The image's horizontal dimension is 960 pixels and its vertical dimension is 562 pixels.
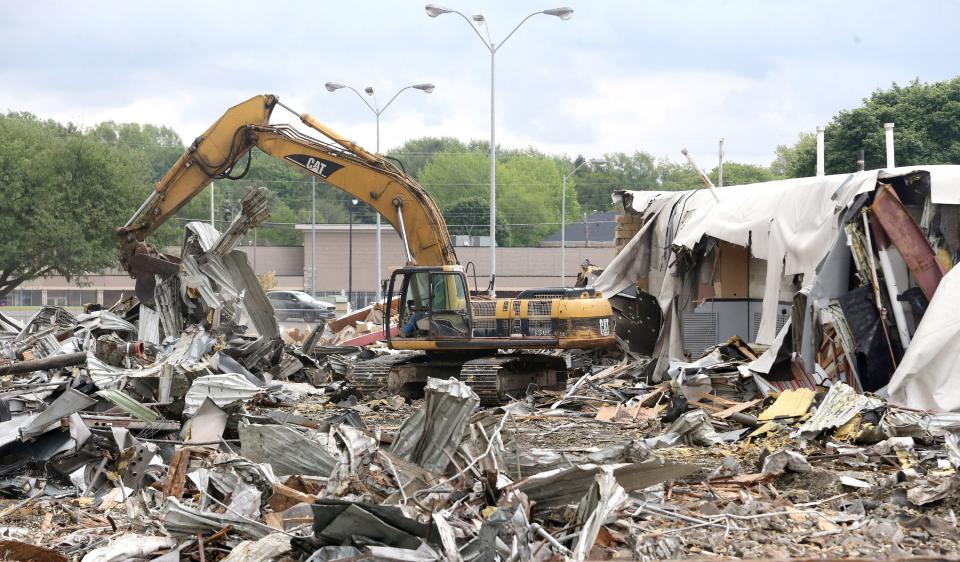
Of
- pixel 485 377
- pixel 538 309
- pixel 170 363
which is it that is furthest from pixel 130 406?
pixel 538 309

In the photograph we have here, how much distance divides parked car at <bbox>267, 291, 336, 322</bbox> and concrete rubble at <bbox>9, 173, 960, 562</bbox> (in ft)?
95.7

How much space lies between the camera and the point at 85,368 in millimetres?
14859

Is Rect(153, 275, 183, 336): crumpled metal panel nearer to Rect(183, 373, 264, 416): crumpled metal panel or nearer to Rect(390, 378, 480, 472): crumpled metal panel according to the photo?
Rect(183, 373, 264, 416): crumpled metal panel

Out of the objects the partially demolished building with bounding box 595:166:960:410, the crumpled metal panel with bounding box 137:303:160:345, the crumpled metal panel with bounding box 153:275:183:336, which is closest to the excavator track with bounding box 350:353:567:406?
the partially demolished building with bounding box 595:166:960:410

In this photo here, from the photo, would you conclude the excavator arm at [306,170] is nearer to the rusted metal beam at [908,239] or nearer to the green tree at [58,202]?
the rusted metal beam at [908,239]

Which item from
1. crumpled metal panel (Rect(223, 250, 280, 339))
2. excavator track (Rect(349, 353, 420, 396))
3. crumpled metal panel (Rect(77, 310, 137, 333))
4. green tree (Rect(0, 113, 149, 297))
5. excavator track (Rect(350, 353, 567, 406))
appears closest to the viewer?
excavator track (Rect(350, 353, 567, 406))

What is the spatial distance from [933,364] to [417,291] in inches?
295

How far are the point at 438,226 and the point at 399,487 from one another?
10071mm

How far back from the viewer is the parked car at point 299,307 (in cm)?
4450

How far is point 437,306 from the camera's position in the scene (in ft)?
53.5

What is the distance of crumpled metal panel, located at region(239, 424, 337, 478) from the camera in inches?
331

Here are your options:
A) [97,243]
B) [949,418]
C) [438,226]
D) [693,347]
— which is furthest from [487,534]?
[97,243]

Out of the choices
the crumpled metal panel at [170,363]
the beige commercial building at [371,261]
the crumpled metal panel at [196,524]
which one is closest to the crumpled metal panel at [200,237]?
the crumpled metal panel at [170,363]

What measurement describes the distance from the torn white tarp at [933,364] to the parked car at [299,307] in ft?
109
